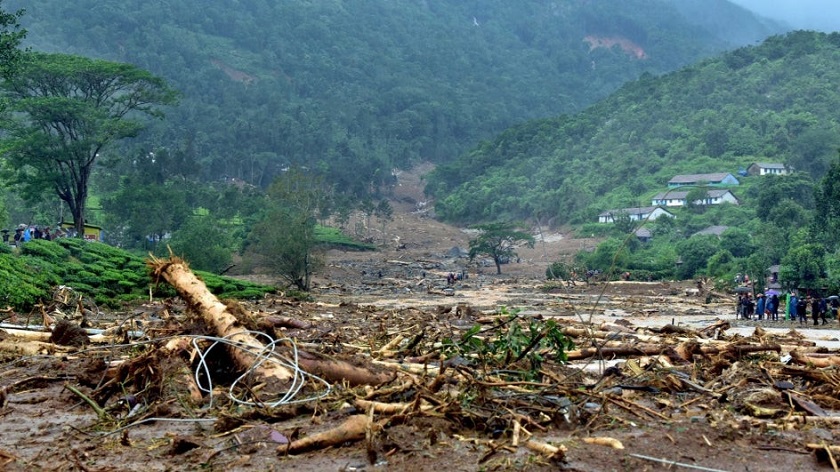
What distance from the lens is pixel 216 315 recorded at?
973 cm

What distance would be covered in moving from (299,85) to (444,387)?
494ft

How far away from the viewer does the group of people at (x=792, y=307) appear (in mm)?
23406

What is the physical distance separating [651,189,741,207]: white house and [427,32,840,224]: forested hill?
2.23m

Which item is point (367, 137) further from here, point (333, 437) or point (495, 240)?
point (333, 437)

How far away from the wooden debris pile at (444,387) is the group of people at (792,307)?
1362cm

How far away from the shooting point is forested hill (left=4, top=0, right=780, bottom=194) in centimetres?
10819

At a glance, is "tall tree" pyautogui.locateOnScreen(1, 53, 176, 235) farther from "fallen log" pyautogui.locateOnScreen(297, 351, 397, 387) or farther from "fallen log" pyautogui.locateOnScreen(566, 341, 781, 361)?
"fallen log" pyautogui.locateOnScreen(566, 341, 781, 361)

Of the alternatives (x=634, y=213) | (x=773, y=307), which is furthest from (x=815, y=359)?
(x=634, y=213)

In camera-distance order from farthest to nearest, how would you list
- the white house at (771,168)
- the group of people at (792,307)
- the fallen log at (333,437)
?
the white house at (771,168) → the group of people at (792,307) → the fallen log at (333,437)

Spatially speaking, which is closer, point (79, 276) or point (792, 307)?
point (79, 276)

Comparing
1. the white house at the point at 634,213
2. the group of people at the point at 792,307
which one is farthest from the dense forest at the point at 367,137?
the group of people at the point at 792,307

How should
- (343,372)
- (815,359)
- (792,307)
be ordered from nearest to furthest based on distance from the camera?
(343,372)
(815,359)
(792,307)

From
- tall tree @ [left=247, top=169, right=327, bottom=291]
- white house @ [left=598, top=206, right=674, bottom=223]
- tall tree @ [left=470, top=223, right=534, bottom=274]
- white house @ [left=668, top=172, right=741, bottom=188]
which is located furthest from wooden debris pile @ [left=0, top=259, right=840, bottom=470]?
white house @ [left=668, top=172, right=741, bottom=188]

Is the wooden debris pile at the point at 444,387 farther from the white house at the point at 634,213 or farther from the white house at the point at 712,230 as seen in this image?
the white house at the point at 634,213
